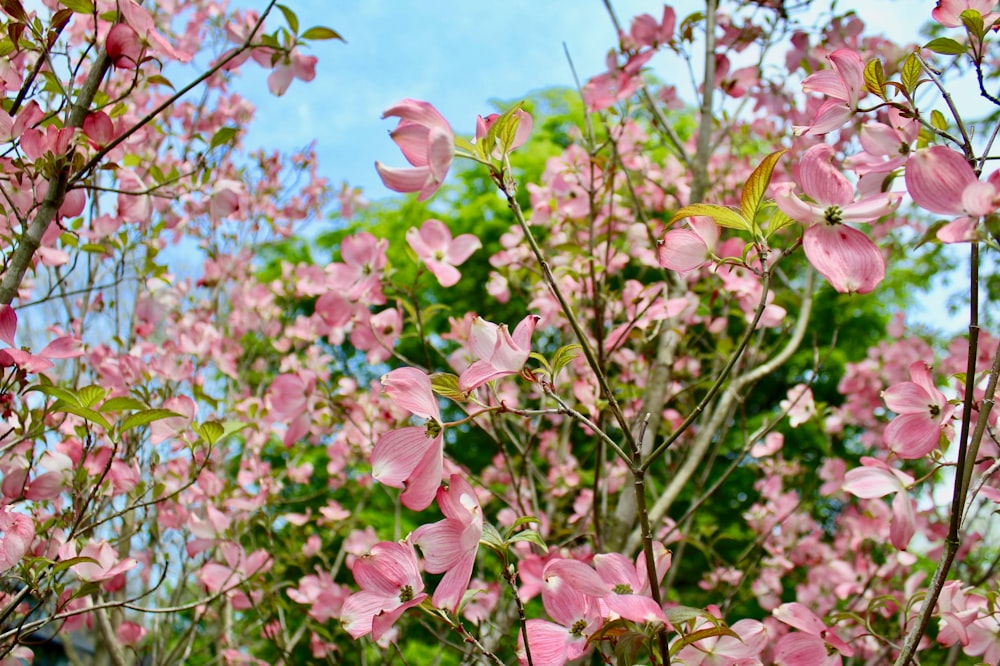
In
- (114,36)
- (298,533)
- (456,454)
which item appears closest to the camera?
(114,36)

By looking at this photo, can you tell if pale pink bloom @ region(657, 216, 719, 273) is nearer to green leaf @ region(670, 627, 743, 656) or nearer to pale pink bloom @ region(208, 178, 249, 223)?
green leaf @ region(670, 627, 743, 656)

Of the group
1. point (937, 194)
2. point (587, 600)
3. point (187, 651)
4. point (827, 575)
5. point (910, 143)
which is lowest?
point (187, 651)

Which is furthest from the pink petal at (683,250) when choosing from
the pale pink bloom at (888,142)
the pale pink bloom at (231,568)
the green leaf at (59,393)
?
the pale pink bloom at (231,568)

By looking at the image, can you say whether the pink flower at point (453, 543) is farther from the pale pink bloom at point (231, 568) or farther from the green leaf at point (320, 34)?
the pale pink bloom at point (231, 568)

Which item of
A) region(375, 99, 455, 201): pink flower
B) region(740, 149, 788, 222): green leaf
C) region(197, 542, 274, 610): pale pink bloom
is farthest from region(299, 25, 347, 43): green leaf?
region(197, 542, 274, 610): pale pink bloom

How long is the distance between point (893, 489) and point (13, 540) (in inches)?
43.3

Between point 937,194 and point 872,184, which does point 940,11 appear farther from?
point 937,194

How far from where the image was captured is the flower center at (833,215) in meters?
0.64

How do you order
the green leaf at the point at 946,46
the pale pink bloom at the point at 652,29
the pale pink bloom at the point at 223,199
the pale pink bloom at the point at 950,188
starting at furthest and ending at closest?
the pale pink bloom at the point at 652,29 → the pale pink bloom at the point at 223,199 → the green leaf at the point at 946,46 → the pale pink bloom at the point at 950,188

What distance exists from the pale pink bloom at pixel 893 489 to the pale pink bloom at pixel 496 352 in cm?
44

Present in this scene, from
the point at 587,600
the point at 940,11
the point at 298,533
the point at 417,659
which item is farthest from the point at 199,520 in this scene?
the point at 417,659

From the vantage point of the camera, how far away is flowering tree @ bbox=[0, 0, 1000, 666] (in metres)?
0.70

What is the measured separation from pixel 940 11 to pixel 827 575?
2.53 meters

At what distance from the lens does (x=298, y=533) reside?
8.51 feet
